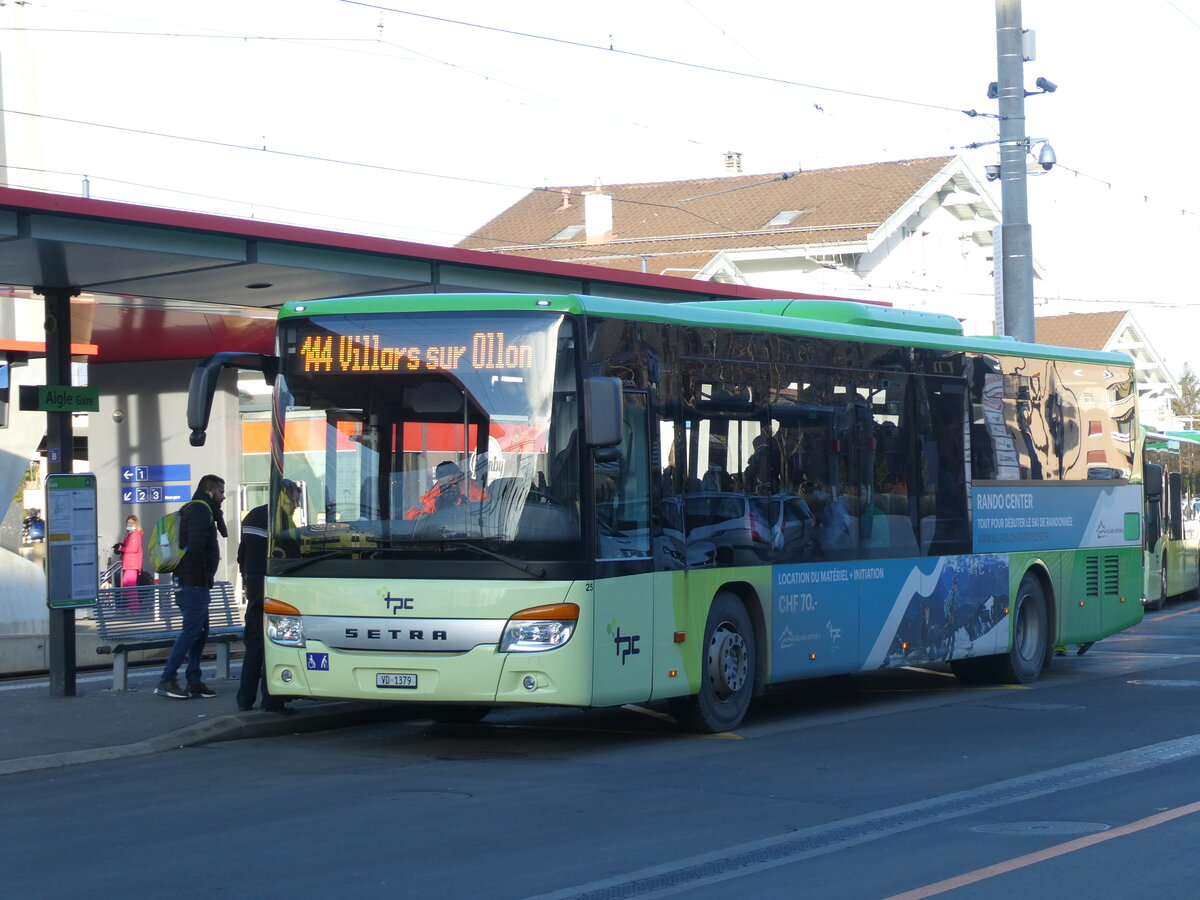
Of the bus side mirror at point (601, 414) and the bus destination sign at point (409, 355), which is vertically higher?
the bus destination sign at point (409, 355)

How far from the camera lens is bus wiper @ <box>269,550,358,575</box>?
11.0m

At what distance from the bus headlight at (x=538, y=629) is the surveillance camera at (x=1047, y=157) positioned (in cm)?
1621

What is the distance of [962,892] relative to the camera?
6.78 metres

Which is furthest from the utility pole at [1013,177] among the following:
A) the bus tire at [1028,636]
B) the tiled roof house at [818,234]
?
the tiled roof house at [818,234]

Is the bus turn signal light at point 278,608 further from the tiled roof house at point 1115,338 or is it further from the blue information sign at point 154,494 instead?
the tiled roof house at point 1115,338

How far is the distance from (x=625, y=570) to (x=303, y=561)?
2.15 metres

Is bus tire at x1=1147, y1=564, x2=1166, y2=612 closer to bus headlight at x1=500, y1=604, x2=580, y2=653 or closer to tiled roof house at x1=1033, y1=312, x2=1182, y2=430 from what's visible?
bus headlight at x1=500, y1=604, x2=580, y2=653

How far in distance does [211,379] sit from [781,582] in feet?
14.8

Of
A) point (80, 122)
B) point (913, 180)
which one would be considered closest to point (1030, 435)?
point (80, 122)

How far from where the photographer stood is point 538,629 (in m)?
10.6

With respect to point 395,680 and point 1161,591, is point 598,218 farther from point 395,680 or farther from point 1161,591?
point 395,680

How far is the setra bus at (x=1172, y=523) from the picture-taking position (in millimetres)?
27984

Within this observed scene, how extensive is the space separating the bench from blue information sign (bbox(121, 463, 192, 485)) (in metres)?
12.0

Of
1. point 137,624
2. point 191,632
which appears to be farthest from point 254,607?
point 137,624
